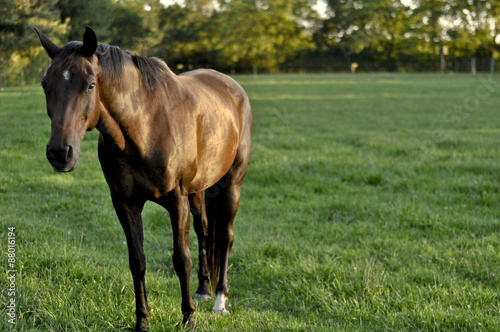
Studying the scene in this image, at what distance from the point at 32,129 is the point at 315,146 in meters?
5.71

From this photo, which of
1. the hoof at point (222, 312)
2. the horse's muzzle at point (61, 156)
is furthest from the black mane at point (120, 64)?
the hoof at point (222, 312)

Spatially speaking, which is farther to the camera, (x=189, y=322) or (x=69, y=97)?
(x=189, y=322)

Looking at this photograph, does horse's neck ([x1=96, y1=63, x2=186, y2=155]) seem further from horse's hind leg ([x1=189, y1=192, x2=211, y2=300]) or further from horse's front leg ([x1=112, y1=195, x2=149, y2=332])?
horse's hind leg ([x1=189, y1=192, x2=211, y2=300])

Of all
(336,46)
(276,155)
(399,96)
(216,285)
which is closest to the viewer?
(216,285)

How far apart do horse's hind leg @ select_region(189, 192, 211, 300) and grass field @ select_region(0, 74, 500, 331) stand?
213 mm

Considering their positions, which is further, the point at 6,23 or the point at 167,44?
the point at 167,44

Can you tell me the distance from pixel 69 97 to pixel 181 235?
1183 mm

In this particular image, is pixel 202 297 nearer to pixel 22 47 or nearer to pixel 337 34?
pixel 22 47

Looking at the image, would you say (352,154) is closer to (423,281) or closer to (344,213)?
(344,213)

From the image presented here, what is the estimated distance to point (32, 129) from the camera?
25.2ft

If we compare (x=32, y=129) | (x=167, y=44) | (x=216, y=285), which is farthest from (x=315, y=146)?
(x=167, y=44)

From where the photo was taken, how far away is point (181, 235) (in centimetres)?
285

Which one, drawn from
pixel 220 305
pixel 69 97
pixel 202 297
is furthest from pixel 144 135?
pixel 202 297

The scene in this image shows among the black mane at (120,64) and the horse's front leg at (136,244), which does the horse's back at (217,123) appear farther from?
the horse's front leg at (136,244)
